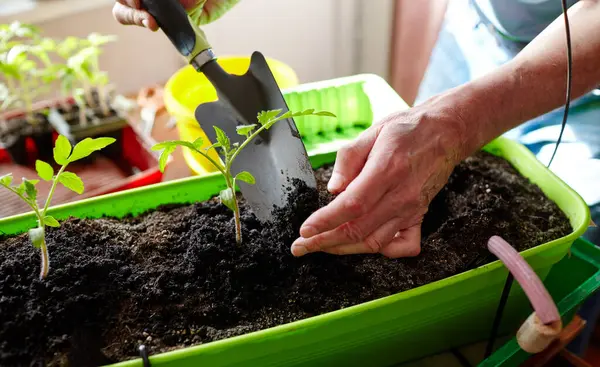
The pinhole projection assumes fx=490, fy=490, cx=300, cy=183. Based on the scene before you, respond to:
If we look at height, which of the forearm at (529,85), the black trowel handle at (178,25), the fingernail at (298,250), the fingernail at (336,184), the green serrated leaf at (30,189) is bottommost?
the fingernail at (298,250)

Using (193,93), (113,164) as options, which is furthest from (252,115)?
(113,164)

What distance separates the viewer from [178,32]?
0.68 meters

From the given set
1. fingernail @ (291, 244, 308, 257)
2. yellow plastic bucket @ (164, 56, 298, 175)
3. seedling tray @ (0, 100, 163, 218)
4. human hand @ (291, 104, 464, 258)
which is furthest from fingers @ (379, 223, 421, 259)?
seedling tray @ (0, 100, 163, 218)

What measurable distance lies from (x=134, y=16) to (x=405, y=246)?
495mm

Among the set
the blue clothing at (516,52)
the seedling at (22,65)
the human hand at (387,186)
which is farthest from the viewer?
the seedling at (22,65)

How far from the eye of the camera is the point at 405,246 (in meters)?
0.61

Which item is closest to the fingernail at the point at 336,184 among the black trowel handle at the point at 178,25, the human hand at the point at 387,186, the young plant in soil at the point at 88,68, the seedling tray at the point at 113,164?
the human hand at the point at 387,186

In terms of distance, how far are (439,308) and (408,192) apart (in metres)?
0.14

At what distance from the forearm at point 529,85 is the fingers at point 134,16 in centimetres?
41

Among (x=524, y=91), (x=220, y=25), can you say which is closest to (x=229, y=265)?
(x=524, y=91)

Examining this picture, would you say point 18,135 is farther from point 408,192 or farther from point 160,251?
point 408,192

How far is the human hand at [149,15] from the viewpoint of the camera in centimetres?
69

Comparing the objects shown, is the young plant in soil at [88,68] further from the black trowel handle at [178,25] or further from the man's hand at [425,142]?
the man's hand at [425,142]

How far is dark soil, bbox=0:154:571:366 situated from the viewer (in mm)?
540
